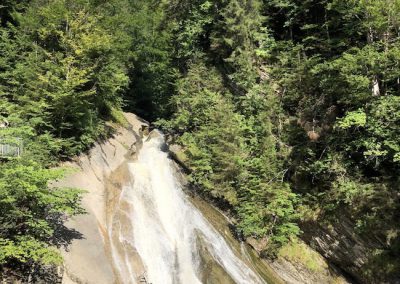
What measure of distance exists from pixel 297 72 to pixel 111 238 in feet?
45.9

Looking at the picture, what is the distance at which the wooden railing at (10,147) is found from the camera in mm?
12266

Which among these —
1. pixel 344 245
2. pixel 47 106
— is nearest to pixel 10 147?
pixel 47 106

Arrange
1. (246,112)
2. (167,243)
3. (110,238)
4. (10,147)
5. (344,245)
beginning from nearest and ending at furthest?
1. (10,147)
2. (110,238)
3. (344,245)
4. (167,243)
5. (246,112)

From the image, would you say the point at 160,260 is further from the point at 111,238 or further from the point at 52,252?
the point at 52,252

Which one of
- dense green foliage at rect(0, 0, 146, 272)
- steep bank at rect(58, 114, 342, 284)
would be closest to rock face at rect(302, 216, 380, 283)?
steep bank at rect(58, 114, 342, 284)

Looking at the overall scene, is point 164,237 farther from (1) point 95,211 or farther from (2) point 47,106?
(2) point 47,106

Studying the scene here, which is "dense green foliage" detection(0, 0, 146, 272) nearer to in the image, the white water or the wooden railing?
the wooden railing

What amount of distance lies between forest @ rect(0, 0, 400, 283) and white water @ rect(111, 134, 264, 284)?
1.82m

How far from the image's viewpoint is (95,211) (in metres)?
17.5

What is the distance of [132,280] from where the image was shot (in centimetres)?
1523

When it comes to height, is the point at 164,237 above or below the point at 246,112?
below

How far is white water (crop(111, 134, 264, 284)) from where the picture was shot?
16203 millimetres

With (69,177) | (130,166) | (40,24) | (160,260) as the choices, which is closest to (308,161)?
(160,260)

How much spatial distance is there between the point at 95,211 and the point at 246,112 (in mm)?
11416
